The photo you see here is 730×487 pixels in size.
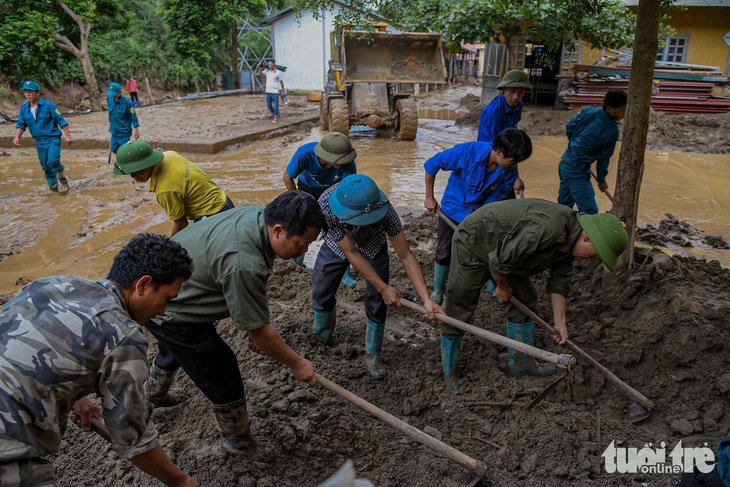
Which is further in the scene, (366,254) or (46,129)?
(46,129)

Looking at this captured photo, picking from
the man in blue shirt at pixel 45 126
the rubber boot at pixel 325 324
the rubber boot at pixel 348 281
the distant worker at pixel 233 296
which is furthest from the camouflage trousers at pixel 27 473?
the man in blue shirt at pixel 45 126

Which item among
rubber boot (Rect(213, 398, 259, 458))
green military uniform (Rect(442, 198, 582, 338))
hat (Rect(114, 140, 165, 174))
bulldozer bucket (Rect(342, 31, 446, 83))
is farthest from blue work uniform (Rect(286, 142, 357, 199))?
bulldozer bucket (Rect(342, 31, 446, 83))

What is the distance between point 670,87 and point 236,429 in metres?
14.5

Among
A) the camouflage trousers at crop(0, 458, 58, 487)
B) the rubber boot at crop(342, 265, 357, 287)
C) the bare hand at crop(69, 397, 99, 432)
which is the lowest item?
the rubber boot at crop(342, 265, 357, 287)

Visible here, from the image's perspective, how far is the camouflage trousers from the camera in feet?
4.92

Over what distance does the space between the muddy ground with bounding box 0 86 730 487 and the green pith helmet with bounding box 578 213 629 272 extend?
1.02 metres

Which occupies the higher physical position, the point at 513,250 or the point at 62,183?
the point at 513,250

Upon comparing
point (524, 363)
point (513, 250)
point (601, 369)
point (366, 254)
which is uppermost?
point (513, 250)

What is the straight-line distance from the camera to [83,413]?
212 centimetres

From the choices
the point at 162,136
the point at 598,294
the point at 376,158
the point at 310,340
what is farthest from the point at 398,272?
the point at 162,136

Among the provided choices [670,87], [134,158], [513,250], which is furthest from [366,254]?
[670,87]

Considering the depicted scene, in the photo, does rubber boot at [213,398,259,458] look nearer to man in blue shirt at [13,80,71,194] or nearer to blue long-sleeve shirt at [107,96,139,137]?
man in blue shirt at [13,80,71,194]

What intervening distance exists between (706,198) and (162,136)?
1039 centimetres

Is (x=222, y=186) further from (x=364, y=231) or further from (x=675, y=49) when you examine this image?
(x=675, y=49)
